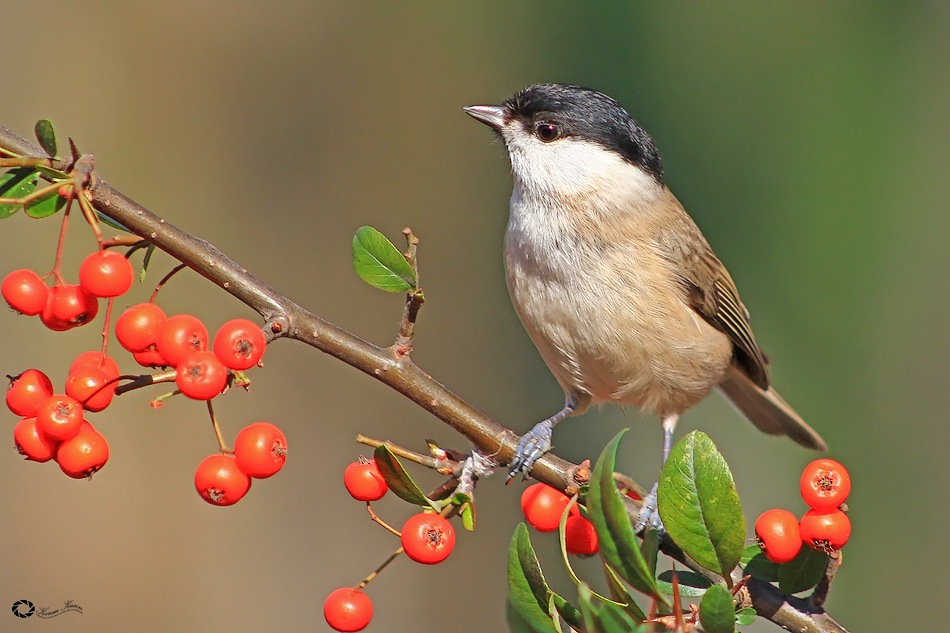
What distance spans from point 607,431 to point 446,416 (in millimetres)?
4628

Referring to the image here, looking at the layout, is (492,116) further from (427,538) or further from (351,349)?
(427,538)

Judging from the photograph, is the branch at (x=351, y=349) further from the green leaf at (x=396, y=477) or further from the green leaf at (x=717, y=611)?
the green leaf at (x=717, y=611)

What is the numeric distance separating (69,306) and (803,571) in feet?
5.58

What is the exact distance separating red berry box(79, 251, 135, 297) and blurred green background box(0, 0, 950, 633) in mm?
4879

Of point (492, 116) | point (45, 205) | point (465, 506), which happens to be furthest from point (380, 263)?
point (492, 116)

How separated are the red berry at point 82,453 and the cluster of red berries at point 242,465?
0.20 m

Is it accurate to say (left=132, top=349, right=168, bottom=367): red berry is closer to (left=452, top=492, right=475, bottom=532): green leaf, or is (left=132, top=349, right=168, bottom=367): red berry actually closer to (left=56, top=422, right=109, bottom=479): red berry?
(left=56, top=422, right=109, bottom=479): red berry

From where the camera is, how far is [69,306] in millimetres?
1683

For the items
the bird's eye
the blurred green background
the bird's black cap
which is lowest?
the blurred green background

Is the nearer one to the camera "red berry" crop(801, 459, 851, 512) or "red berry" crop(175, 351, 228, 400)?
"red berry" crop(175, 351, 228, 400)

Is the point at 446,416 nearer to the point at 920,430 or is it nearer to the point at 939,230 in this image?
the point at 920,430

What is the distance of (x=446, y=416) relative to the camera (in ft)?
6.68

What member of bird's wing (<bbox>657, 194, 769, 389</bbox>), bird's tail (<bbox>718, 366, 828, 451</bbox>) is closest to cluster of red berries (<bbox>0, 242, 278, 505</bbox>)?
bird's wing (<bbox>657, 194, 769, 389</bbox>)

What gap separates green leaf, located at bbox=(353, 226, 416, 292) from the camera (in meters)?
→ 1.86
